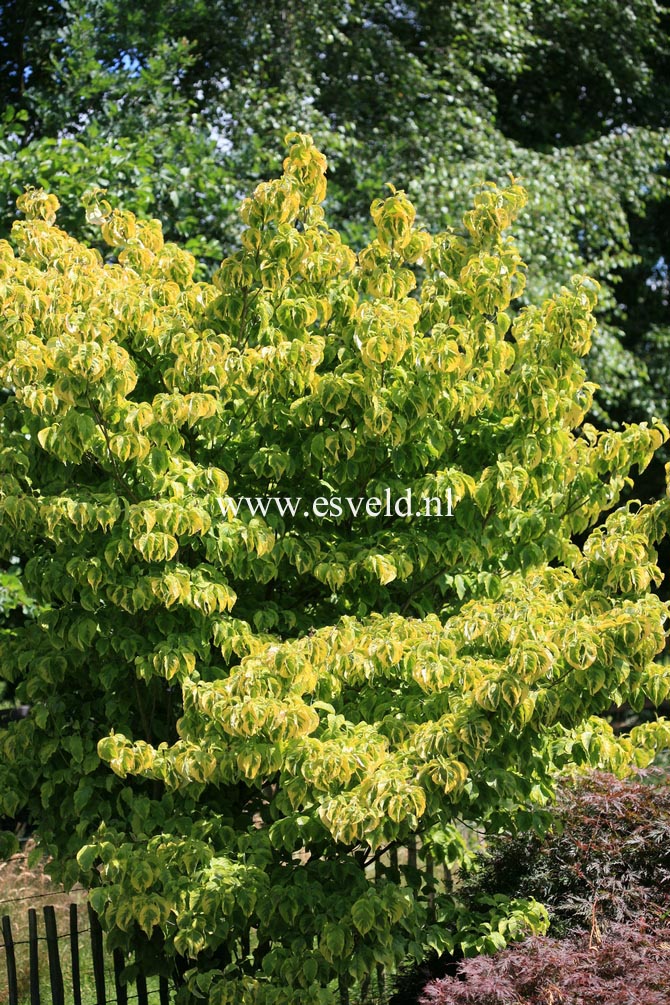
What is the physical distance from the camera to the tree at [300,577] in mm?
3814

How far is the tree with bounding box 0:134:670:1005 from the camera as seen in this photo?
3814 millimetres

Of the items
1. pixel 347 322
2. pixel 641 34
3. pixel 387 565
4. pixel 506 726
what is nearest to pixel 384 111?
pixel 641 34

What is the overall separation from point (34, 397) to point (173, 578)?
2.66 ft

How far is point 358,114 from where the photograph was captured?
37.4 feet

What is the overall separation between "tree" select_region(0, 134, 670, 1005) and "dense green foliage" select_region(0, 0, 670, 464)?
4473 millimetres

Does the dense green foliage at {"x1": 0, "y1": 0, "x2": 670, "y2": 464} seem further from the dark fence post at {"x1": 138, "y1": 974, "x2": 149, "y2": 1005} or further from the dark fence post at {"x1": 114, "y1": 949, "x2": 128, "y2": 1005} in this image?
the dark fence post at {"x1": 138, "y1": 974, "x2": 149, "y2": 1005}

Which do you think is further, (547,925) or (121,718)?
(121,718)

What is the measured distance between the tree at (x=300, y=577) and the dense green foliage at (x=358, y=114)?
4473mm

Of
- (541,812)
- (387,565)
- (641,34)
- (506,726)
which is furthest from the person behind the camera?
(641,34)

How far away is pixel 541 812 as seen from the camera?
4.58 meters

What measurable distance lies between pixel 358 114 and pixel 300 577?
7.76 metres

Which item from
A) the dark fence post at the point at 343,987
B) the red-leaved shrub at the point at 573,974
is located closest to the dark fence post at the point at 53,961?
the dark fence post at the point at 343,987

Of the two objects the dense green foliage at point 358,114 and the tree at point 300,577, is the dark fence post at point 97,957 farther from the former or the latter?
the dense green foliage at point 358,114

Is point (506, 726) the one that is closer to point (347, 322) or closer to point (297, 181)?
point (347, 322)
